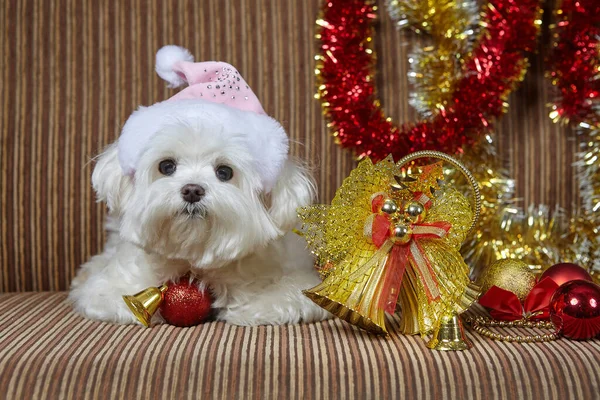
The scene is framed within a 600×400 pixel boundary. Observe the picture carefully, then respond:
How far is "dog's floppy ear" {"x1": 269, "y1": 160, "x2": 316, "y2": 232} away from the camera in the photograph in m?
1.37

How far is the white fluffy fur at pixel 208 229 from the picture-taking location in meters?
1.27

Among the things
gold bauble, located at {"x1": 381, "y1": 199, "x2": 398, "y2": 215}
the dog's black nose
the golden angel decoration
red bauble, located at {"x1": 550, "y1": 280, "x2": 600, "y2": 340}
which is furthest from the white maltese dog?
red bauble, located at {"x1": 550, "y1": 280, "x2": 600, "y2": 340}

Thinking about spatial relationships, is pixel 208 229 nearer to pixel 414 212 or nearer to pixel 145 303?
pixel 145 303

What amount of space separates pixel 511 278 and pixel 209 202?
658 millimetres

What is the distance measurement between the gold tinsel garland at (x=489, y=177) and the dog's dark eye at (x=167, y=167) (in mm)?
762

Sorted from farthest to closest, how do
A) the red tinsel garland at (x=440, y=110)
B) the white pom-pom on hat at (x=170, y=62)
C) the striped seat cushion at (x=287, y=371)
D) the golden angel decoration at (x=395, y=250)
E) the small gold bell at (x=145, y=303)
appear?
the red tinsel garland at (x=440, y=110) → the white pom-pom on hat at (x=170, y=62) → the small gold bell at (x=145, y=303) → the golden angel decoration at (x=395, y=250) → the striped seat cushion at (x=287, y=371)

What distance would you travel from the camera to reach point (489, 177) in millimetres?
1787

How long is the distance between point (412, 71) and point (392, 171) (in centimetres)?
64

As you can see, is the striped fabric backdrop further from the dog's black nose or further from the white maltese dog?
the dog's black nose

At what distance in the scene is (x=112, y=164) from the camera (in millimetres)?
1396

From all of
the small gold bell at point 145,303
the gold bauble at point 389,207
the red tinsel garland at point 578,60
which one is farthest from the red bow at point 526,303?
the small gold bell at point 145,303

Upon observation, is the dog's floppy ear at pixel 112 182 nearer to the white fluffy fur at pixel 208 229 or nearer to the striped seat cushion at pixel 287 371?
the white fluffy fur at pixel 208 229

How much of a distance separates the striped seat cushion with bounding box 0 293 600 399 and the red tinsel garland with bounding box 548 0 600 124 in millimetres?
807

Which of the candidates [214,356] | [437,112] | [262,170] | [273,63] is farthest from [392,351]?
[273,63]
